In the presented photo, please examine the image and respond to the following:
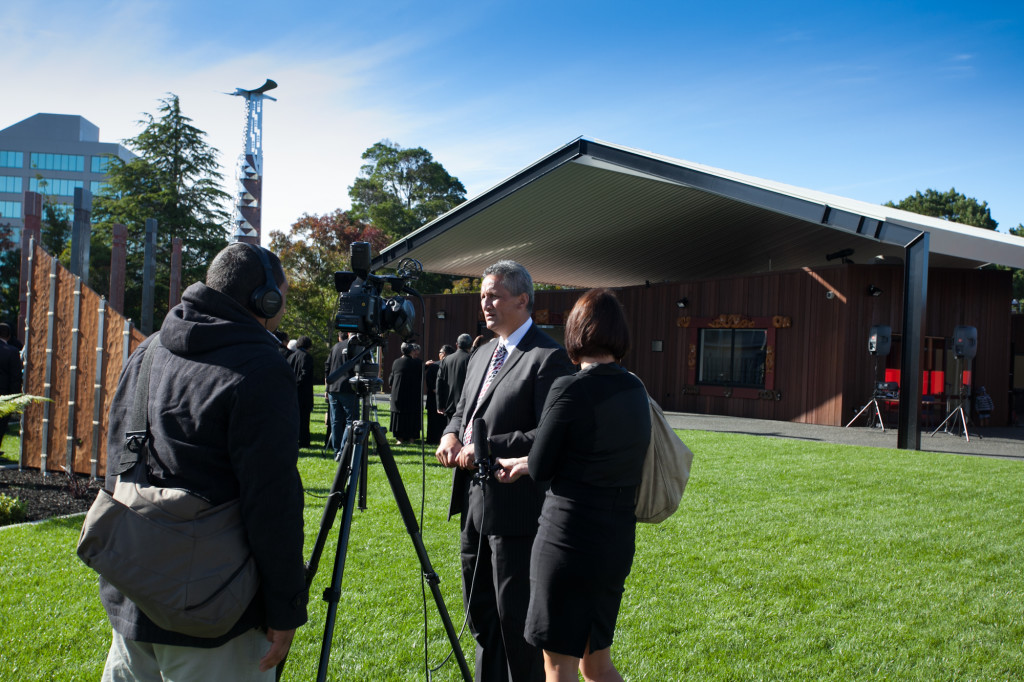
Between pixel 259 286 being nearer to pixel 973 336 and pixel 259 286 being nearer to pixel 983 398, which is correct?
pixel 973 336

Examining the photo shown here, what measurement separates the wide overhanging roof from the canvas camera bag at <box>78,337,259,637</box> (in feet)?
41.7

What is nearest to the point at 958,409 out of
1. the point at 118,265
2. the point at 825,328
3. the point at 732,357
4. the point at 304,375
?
the point at 825,328

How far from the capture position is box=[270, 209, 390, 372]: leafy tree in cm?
3003

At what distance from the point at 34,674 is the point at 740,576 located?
13.5 feet

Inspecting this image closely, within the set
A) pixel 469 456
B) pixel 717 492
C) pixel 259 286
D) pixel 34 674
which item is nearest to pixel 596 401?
pixel 469 456

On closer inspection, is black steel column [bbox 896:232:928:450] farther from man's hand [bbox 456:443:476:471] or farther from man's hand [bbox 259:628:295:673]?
man's hand [bbox 259:628:295:673]

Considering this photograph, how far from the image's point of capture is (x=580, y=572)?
2332 millimetres

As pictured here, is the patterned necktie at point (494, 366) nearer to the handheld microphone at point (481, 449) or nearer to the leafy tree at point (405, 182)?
the handheld microphone at point (481, 449)

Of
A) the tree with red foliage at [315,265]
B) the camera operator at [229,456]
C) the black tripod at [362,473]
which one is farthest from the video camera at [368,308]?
the tree with red foliage at [315,265]

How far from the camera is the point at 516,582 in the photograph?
2754 millimetres

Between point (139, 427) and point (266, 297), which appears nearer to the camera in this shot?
point (139, 427)

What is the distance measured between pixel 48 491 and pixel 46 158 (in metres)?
95.4

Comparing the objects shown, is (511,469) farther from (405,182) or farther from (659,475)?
(405,182)

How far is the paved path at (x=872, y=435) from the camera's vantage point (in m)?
12.3
